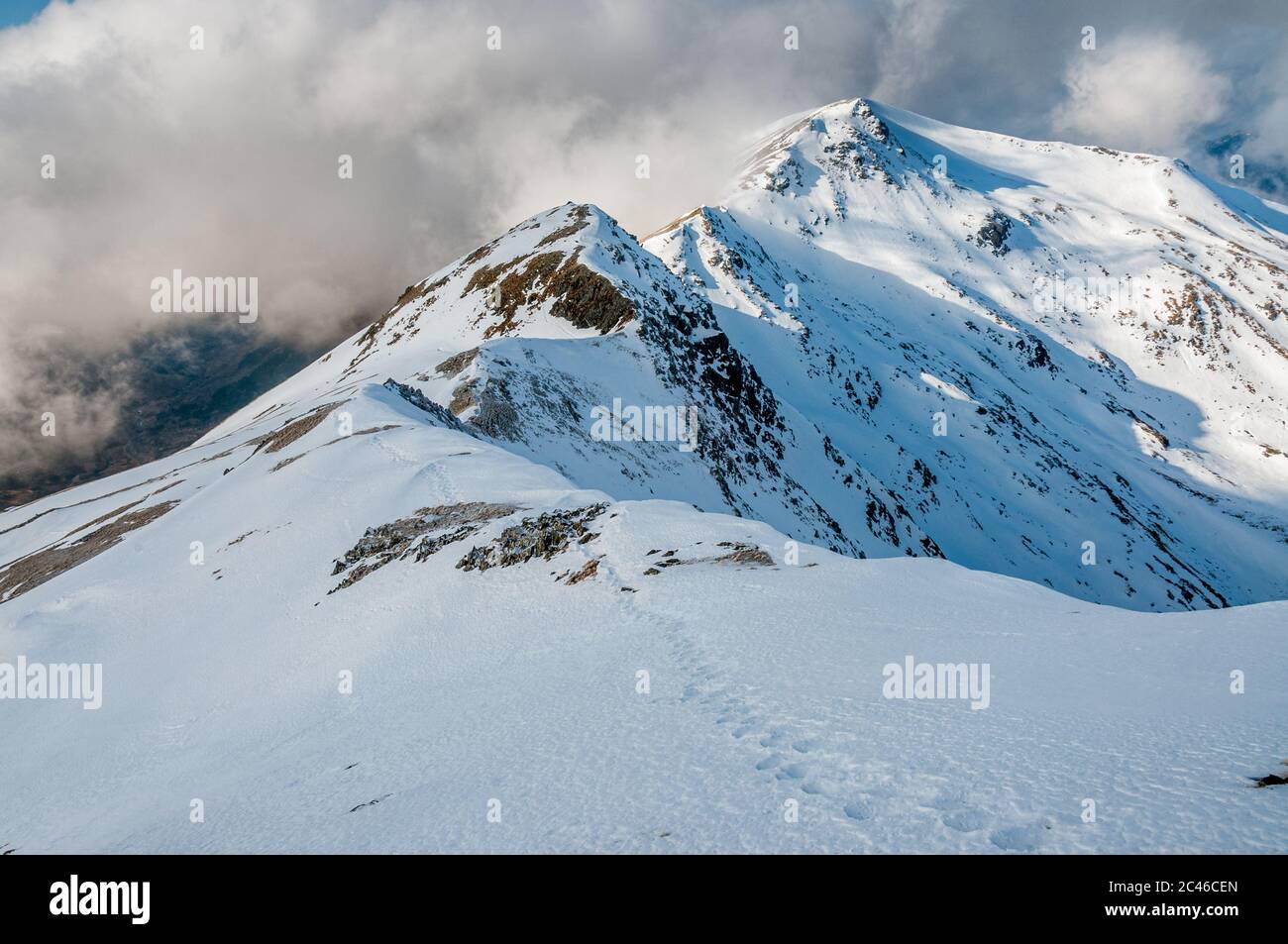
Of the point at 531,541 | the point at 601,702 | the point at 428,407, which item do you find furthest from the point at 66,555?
the point at 601,702

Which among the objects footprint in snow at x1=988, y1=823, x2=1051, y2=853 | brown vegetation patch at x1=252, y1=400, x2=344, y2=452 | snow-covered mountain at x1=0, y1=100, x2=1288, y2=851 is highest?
brown vegetation patch at x1=252, y1=400, x2=344, y2=452

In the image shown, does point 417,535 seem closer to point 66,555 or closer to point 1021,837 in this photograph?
point 1021,837

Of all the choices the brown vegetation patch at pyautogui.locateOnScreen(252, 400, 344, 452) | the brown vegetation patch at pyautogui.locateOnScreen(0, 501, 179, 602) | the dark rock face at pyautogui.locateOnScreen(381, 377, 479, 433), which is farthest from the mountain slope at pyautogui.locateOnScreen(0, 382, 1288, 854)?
the dark rock face at pyautogui.locateOnScreen(381, 377, 479, 433)

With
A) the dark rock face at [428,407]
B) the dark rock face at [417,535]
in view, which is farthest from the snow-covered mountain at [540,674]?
the dark rock face at [428,407]

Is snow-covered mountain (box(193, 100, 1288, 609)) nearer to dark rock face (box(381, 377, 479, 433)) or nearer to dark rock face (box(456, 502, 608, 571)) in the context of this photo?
dark rock face (box(381, 377, 479, 433))

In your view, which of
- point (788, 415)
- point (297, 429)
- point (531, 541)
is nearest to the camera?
point (531, 541)

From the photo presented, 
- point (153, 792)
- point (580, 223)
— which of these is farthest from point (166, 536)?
point (580, 223)

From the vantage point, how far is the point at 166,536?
29.1 m

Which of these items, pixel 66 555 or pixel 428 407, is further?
pixel 428 407

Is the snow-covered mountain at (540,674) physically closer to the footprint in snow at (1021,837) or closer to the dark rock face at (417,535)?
the footprint in snow at (1021,837)

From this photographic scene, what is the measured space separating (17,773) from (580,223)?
77580mm
